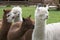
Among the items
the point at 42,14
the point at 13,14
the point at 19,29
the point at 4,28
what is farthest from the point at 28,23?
the point at 4,28

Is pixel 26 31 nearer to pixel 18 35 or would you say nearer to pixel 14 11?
pixel 18 35

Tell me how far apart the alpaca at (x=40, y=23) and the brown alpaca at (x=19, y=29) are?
10.7 inches

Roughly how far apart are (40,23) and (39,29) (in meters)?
0.14

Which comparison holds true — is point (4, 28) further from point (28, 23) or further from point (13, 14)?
point (28, 23)

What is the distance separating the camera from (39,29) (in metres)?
5.72

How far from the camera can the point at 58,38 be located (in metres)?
6.30

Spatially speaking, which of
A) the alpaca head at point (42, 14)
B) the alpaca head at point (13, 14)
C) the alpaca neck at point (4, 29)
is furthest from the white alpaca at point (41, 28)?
the alpaca neck at point (4, 29)

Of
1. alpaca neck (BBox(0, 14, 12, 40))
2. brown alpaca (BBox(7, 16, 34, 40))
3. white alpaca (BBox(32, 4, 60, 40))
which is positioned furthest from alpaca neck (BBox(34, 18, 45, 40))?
alpaca neck (BBox(0, 14, 12, 40))

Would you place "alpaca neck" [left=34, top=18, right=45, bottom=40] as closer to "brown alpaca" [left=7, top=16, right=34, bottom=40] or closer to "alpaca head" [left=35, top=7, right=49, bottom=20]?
"alpaca head" [left=35, top=7, right=49, bottom=20]

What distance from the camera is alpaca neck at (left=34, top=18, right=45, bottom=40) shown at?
5.66 meters

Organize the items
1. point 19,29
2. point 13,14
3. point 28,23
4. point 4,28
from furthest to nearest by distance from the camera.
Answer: point 4,28, point 13,14, point 19,29, point 28,23

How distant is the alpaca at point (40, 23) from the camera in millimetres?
5633

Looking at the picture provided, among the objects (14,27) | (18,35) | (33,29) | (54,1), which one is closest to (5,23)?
(14,27)

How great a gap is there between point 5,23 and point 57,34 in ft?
4.58
